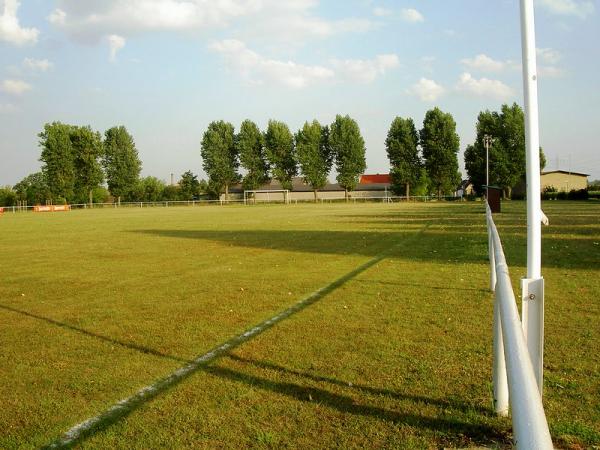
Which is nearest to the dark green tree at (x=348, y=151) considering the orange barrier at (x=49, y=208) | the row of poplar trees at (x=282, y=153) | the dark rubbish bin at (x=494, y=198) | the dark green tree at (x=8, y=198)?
the row of poplar trees at (x=282, y=153)

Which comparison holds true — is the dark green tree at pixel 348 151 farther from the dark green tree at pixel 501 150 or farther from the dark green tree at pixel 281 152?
the dark green tree at pixel 501 150

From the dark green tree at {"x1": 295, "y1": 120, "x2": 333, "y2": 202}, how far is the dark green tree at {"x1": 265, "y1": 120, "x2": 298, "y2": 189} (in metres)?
2.07

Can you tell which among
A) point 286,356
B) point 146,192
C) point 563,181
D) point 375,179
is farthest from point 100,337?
point 375,179

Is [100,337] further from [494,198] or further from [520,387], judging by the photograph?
[494,198]

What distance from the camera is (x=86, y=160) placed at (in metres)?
87.8

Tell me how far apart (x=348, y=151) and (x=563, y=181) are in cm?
3886

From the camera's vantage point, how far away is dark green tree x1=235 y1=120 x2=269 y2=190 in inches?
3807

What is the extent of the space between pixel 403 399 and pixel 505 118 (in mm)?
84282

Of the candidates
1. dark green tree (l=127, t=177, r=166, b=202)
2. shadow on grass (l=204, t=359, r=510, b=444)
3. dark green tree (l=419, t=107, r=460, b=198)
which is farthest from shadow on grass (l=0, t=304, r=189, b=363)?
dark green tree (l=127, t=177, r=166, b=202)

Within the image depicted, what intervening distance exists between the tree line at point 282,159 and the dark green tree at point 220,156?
185 millimetres

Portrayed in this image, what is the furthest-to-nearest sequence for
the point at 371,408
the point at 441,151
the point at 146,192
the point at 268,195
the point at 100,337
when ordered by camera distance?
1. the point at 268,195
2. the point at 146,192
3. the point at 441,151
4. the point at 100,337
5. the point at 371,408

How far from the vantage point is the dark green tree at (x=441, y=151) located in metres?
84.8

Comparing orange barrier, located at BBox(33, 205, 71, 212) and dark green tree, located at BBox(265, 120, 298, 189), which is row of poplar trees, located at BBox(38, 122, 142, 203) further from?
dark green tree, located at BBox(265, 120, 298, 189)

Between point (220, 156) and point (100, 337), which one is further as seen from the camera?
point (220, 156)
